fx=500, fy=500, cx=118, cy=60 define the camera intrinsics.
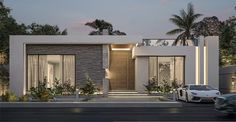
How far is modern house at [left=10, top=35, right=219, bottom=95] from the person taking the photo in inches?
1372

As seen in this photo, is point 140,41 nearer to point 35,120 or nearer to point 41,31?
point 35,120

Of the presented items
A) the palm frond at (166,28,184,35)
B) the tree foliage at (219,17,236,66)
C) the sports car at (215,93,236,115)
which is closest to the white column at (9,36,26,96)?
the tree foliage at (219,17,236,66)

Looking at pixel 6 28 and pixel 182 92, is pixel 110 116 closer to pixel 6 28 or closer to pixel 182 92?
pixel 182 92

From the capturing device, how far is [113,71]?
4172cm

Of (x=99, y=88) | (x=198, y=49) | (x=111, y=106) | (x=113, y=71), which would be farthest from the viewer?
(x=113, y=71)

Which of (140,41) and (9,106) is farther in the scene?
(140,41)

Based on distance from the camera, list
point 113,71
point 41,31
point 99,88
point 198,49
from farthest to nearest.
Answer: point 41,31, point 113,71, point 198,49, point 99,88

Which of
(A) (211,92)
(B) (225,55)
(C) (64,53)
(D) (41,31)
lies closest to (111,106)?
(A) (211,92)

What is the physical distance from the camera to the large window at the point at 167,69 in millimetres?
38875

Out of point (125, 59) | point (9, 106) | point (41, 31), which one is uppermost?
point (41, 31)

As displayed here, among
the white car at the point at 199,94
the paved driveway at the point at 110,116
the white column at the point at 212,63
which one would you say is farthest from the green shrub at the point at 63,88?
the paved driveway at the point at 110,116

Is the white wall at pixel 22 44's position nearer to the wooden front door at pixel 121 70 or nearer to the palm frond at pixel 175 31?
the wooden front door at pixel 121 70

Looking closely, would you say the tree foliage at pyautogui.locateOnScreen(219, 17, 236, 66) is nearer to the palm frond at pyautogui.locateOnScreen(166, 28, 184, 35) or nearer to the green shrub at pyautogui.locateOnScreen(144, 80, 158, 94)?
the palm frond at pyautogui.locateOnScreen(166, 28, 184, 35)

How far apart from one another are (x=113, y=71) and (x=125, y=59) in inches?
55.7
